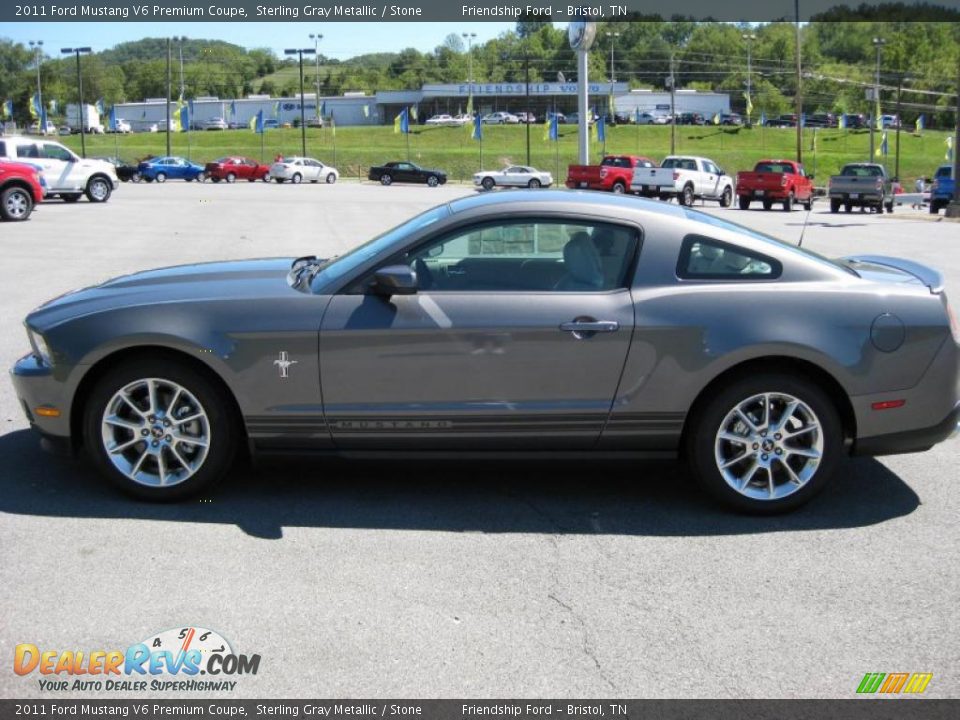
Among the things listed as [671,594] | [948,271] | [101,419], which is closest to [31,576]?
[101,419]

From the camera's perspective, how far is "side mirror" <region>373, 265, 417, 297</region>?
4.94m

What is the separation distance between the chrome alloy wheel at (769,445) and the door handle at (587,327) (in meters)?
0.70

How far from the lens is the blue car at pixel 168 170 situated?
60688mm

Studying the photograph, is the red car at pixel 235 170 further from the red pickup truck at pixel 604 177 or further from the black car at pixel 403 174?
the red pickup truck at pixel 604 177

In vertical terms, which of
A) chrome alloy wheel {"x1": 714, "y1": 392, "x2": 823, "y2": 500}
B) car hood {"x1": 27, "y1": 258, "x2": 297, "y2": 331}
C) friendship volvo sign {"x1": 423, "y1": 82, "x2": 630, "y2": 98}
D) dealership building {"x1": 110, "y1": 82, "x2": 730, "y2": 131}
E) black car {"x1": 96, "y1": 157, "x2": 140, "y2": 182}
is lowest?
chrome alloy wheel {"x1": 714, "y1": 392, "x2": 823, "y2": 500}

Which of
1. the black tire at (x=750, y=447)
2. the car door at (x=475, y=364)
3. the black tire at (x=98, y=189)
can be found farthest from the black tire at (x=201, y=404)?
the black tire at (x=98, y=189)

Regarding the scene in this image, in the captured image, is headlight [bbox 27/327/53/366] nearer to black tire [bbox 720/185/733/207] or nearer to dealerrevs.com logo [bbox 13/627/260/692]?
dealerrevs.com logo [bbox 13/627/260/692]

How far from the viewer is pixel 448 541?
4766mm

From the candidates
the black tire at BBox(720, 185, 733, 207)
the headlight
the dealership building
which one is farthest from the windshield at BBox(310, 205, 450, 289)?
the dealership building

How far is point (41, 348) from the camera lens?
17.2 ft

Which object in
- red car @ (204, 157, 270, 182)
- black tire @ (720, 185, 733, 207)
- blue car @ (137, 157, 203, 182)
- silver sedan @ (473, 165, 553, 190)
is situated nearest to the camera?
black tire @ (720, 185, 733, 207)

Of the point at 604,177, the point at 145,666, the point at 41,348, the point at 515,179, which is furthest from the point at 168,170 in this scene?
the point at 145,666

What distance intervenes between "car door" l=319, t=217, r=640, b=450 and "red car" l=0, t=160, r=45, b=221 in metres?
21.5

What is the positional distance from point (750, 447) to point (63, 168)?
1216 inches
